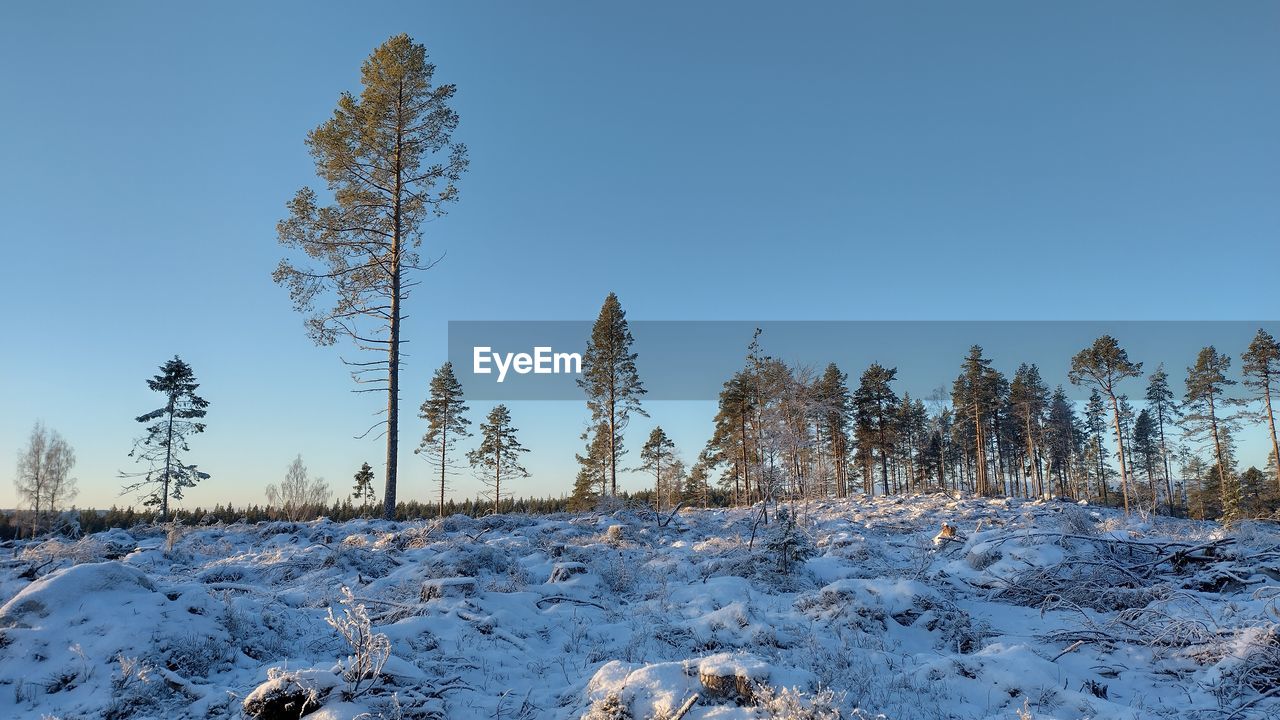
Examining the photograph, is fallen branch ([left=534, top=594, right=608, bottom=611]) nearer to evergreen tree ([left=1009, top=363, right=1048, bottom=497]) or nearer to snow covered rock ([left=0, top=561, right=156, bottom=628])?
snow covered rock ([left=0, top=561, right=156, bottom=628])

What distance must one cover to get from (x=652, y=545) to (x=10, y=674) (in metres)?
10.7

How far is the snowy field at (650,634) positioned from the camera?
4348 millimetres

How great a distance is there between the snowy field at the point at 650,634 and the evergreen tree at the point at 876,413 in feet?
142

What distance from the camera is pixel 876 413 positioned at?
52.8 metres

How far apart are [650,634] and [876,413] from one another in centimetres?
5081

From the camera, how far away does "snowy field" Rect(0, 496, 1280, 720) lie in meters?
4.35

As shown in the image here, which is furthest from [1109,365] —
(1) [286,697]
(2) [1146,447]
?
(1) [286,697]

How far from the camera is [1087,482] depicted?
2628 inches

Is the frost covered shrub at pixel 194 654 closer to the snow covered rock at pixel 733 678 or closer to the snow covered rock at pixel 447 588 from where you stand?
the snow covered rock at pixel 447 588

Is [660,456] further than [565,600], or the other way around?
[660,456]

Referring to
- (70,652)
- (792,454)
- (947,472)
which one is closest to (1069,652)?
(70,652)

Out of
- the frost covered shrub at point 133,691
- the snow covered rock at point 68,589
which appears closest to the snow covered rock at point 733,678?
the frost covered shrub at point 133,691

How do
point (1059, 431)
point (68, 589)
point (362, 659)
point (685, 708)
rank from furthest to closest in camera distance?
point (1059, 431)
point (68, 589)
point (362, 659)
point (685, 708)

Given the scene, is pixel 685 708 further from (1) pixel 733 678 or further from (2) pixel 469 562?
(2) pixel 469 562
